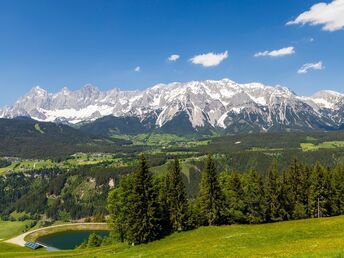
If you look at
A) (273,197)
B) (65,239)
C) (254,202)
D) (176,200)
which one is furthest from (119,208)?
(65,239)

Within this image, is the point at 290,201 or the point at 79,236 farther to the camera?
the point at 79,236

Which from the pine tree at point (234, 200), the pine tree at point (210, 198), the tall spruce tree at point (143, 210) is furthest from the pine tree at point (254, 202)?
the tall spruce tree at point (143, 210)

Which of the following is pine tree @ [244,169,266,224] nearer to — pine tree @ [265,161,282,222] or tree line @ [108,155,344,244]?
tree line @ [108,155,344,244]

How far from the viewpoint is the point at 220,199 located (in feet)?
284

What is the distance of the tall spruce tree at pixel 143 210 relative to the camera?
246 feet

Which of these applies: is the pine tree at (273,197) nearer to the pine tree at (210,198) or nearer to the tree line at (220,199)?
the tree line at (220,199)

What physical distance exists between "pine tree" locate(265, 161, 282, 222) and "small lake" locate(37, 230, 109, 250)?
101232 mm

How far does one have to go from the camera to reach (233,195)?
297 ft

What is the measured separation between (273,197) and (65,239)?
12400 centimetres

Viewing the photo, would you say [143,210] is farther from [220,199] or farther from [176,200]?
[220,199]

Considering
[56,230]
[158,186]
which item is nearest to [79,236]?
[56,230]

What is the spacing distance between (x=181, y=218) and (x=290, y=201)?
94.6ft

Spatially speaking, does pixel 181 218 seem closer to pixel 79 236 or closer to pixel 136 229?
pixel 136 229

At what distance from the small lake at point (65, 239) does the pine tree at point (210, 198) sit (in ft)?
311
